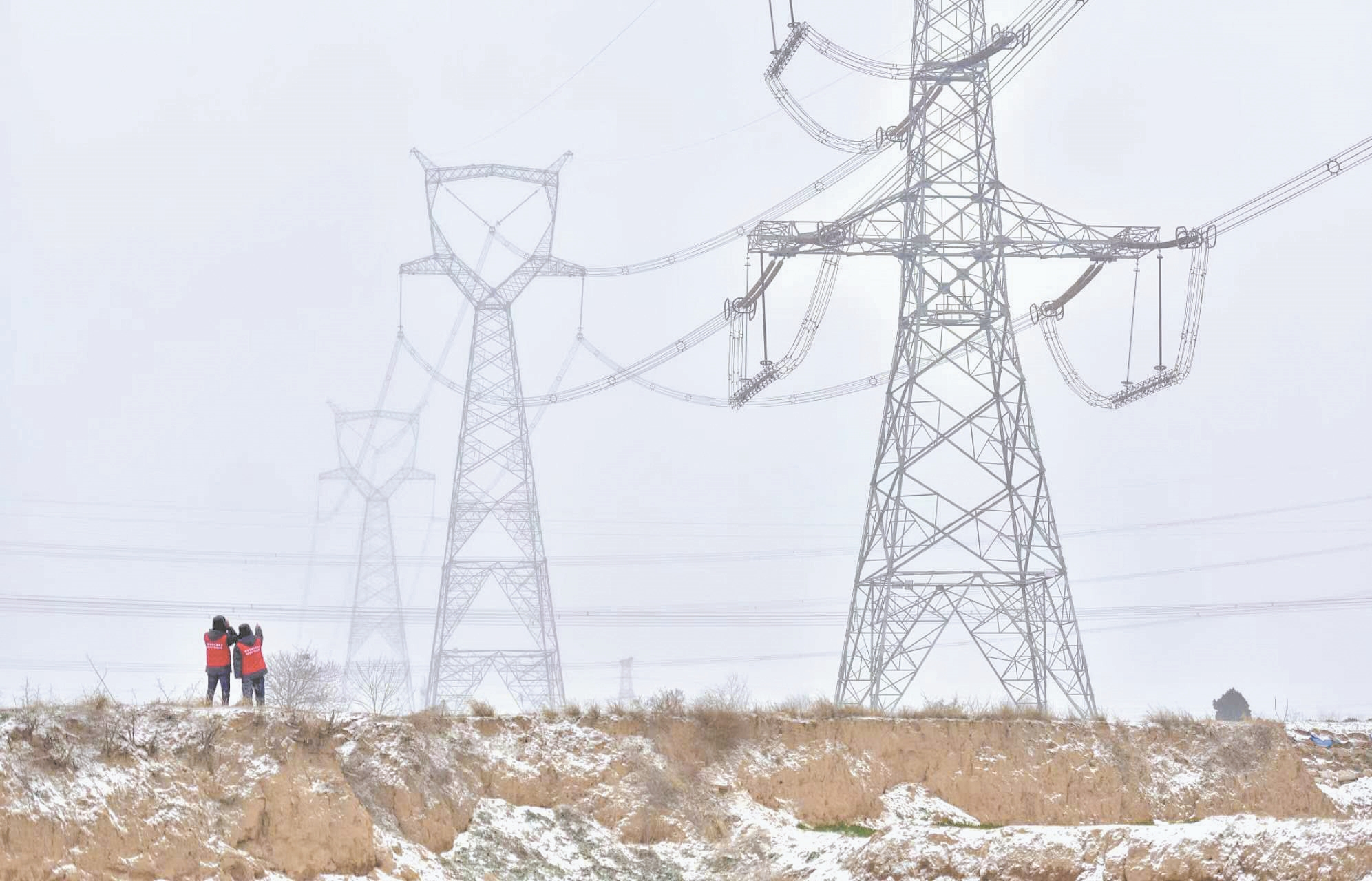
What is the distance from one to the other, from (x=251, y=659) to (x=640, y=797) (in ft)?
23.1

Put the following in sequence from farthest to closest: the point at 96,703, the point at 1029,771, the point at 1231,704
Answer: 1. the point at 1231,704
2. the point at 1029,771
3. the point at 96,703

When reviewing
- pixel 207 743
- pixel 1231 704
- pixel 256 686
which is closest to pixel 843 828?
pixel 256 686

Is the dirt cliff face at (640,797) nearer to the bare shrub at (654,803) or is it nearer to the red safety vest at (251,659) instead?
the bare shrub at (654,803)

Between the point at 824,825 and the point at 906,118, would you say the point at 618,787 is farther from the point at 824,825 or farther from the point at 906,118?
the point at 906,118

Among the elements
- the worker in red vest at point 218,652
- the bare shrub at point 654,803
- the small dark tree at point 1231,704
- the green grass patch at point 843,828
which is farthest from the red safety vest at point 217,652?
the small dark tree at point 1231,704

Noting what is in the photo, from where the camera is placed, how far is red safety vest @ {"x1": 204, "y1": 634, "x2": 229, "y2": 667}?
1014 inches

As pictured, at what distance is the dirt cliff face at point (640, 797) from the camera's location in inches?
841

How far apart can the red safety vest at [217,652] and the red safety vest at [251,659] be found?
10.2 inches

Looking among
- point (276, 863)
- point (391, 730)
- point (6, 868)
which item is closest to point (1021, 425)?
point (391, 730)

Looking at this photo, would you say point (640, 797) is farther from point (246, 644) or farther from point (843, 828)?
point (246, 644)

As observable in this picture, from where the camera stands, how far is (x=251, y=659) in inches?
1016

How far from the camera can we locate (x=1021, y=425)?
36.3 meters

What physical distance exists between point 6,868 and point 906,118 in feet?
94.2

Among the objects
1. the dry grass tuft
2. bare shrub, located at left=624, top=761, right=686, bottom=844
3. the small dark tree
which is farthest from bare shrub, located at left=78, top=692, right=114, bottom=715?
the small dark tree
